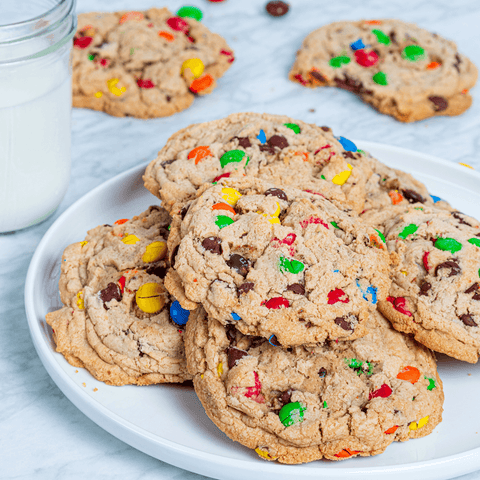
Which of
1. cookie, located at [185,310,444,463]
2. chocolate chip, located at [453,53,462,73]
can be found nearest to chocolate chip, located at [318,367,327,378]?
cookie, located at [185,310,444,463]

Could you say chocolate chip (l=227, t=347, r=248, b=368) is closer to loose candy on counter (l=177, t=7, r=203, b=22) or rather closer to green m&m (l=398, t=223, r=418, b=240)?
green m&m (l=398, t=223, r=418, b=240)

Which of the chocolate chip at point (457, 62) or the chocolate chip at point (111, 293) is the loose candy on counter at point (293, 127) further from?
the chocolate chip at point (457, 62)

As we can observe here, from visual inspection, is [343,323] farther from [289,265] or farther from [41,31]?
[41,31]

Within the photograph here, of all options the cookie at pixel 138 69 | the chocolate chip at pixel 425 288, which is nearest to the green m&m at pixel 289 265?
the chocolate chip at pixel 425 288

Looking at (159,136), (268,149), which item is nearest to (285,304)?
(268,149)

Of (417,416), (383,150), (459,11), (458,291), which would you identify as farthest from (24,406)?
(459,11)
